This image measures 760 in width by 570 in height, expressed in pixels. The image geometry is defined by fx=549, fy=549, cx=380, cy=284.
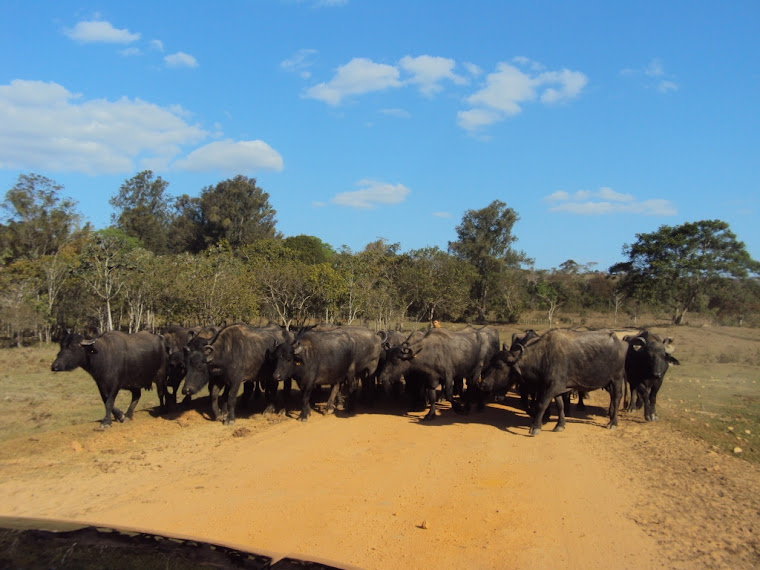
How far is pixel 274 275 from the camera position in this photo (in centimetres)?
3738

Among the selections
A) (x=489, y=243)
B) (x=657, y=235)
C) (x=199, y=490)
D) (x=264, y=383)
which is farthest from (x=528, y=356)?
(x=489, y=243)

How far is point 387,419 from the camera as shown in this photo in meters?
13.1

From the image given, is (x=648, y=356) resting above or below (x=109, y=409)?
above

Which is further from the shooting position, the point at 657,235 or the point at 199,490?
the point at 657,235

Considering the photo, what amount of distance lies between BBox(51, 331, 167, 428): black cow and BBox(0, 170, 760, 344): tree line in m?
3.11

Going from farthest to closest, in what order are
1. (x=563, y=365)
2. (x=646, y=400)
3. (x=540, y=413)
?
(x=646, y=400), (x=563, y=365), (x=540, y=413)

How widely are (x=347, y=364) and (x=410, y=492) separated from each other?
6.28 m

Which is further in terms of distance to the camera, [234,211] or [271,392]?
[234,211]

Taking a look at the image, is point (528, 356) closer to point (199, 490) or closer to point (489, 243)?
point (199, 490)

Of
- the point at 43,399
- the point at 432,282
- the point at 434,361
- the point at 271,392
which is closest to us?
the point at 434,361

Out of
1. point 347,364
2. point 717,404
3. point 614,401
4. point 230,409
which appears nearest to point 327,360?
point 347,364

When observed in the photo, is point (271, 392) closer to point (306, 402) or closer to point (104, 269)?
point (306, 402)

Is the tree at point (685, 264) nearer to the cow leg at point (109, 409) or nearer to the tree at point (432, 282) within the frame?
the tree at point (432, 282)

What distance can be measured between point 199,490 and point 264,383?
6.29 m
